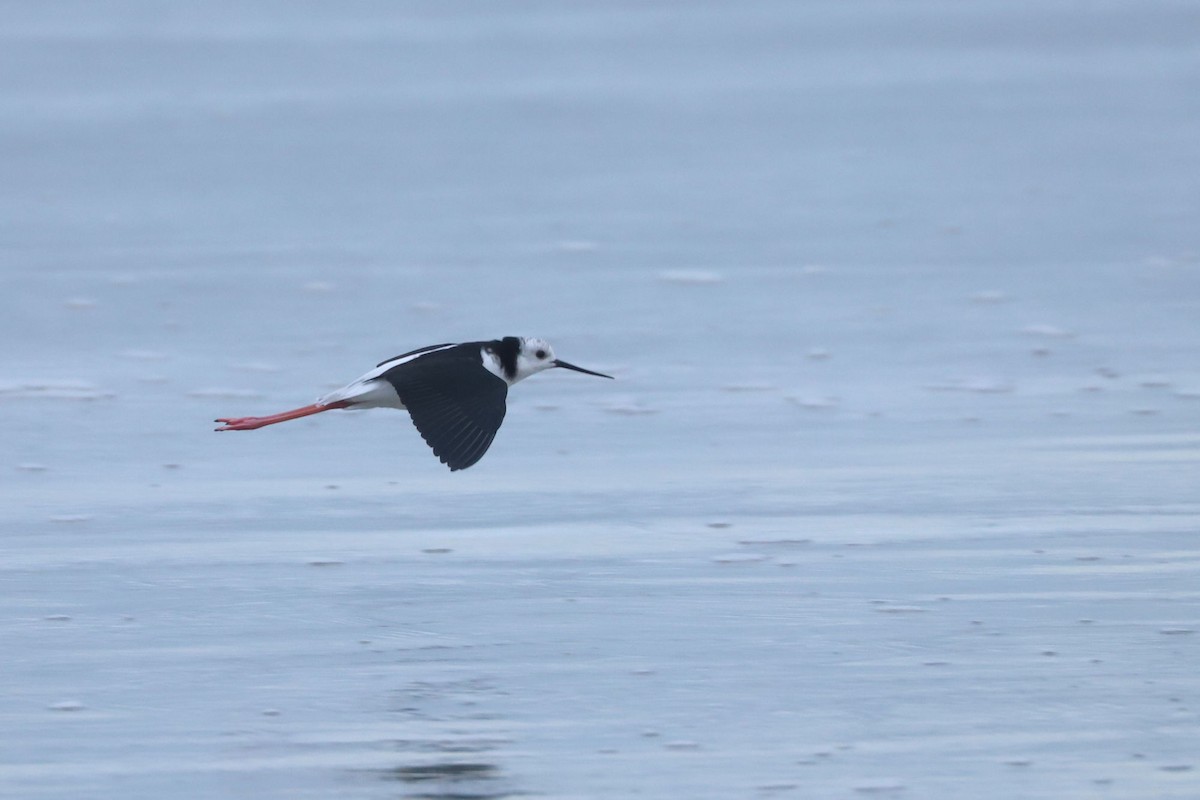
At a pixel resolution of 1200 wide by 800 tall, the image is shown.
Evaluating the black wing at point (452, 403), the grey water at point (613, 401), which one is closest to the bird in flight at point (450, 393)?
the black wing at point (452, 403)

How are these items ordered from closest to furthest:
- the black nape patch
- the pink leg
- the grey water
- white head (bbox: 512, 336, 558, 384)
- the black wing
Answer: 1. the grey water
2. the black wing
3. the pink leg
4. the black nape patch
5. white head (bbox: 512, 336, 558, 384)

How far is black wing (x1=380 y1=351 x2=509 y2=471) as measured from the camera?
612cm

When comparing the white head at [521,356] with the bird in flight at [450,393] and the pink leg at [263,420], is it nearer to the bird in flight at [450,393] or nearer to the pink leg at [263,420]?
the bird in flight at [450,393]

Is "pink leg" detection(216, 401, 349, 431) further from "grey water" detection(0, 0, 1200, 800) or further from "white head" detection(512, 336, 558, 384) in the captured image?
"white head" detection(512, 336, 558, 384)

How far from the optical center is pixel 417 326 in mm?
9359

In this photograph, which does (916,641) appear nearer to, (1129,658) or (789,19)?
(1129,658)

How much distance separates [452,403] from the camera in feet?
20.8

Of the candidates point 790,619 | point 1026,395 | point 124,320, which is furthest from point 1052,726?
point 124,320

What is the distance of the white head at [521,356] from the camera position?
277 inches

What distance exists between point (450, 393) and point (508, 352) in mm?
700

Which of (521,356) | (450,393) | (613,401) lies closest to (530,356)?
(521,356)

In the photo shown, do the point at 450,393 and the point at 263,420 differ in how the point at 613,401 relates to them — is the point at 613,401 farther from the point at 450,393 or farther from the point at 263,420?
the point at 450,393

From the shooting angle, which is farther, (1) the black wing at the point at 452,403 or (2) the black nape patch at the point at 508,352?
(2) the black nape patch at the point at 508,352

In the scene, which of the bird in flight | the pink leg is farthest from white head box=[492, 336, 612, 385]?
the pink leg
